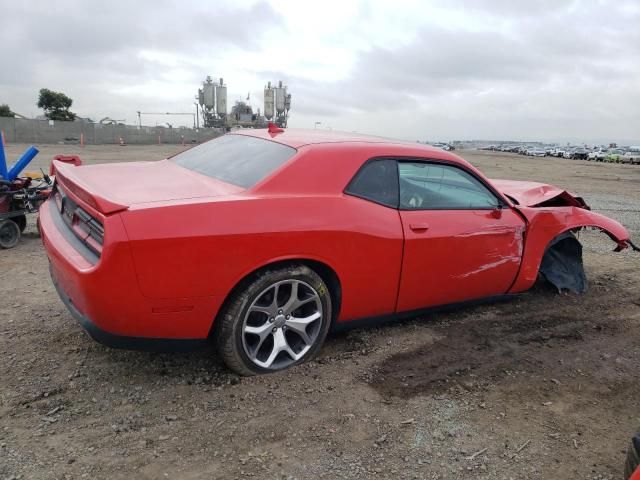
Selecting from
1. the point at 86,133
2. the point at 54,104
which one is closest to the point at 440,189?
the point at 86,133

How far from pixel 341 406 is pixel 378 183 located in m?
1.45

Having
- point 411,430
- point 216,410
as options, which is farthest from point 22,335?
point 411,430

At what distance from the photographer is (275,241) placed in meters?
2.77

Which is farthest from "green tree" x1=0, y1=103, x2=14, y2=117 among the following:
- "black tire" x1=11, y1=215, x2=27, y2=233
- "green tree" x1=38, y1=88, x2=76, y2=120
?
"black tire" x1=11, y1=215, x2=27, y2=233

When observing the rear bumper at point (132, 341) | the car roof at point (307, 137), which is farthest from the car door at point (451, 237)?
the rear bumper at point (132, 341)

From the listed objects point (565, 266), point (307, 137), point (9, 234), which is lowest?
point (9, 234)

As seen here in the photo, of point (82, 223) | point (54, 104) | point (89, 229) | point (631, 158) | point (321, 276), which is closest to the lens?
point (89, 229)

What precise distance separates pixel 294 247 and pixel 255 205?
0.33m

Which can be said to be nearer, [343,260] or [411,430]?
[411,430]

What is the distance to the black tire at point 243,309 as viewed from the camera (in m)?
2.77

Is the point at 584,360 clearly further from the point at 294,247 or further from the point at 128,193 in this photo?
the point at 128,193

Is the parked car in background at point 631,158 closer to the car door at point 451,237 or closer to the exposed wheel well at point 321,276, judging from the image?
the car door at point 451,237

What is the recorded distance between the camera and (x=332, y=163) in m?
3.18

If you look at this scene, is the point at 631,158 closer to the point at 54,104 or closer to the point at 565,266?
the point at 565,266
